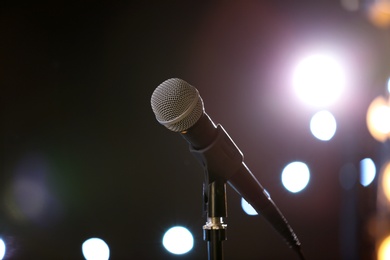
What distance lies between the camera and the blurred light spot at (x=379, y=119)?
163 centimetres

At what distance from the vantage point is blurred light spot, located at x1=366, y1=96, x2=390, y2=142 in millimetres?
1629

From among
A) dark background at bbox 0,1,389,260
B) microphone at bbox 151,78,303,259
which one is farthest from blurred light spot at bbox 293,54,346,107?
microphone at bbox 151,78,303,259

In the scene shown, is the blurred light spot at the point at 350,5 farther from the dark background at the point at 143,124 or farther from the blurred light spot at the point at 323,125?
the blurred light spot at the point at 323,125

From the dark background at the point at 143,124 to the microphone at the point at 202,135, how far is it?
0.63 meters

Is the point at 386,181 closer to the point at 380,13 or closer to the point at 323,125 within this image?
the point at 323,125

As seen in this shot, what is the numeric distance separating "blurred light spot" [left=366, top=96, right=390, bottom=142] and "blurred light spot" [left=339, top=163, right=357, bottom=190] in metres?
0.18

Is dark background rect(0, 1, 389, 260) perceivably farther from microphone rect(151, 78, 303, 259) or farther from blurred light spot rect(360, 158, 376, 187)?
microphone rect(151, 78, 303, 259)

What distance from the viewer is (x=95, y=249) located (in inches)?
50.1

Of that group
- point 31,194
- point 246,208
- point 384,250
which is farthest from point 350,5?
point 31,194

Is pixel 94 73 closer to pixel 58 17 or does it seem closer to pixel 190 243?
pixel 58 17

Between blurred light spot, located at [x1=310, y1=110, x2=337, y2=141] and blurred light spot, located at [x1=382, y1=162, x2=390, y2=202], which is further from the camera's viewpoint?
blurred light spot, located at [x1=382, y1=162, x2=390, y2=202]

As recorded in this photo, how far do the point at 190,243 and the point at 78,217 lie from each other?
1.24 feet

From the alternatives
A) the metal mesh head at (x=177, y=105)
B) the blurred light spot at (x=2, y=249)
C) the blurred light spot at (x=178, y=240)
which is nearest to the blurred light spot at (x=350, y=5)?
the blurred light spot at (x=178, y=240)

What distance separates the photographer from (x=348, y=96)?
62.2 inches
